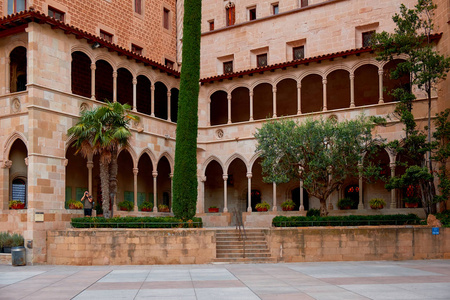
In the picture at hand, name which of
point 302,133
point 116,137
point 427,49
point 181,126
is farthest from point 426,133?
point 116,137

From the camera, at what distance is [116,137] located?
23156 millimetres

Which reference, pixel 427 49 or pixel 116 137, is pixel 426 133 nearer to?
pixel 427 49

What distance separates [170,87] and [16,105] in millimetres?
10484

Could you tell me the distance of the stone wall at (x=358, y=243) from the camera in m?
21.0

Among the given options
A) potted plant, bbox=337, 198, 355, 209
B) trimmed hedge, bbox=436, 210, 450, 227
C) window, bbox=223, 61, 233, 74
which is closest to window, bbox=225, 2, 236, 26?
window, bbox=223, 61, 233, 74

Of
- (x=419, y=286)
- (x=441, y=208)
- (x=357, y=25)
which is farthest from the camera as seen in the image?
(x=357, y=25)

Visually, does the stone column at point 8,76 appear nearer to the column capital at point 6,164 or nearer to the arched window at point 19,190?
the column capital at point 6,164

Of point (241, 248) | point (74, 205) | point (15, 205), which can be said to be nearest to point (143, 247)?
point (241, 248)

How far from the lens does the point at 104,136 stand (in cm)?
2316

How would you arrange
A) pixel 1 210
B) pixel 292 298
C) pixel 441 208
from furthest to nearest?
A: pixel 441 208
pixel 1 210
pixel 292 298

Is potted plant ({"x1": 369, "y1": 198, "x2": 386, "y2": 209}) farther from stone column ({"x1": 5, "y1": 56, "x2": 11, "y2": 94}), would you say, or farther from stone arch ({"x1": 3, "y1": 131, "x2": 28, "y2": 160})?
stone column ({"x1": 5, "y1": 56, "x2": 11, "y2": 94})

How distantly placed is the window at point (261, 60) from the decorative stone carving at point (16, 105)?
52.6 feet

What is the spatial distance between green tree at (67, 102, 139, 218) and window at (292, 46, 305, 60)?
1330 cm

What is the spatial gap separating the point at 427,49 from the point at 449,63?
1.14 metres
